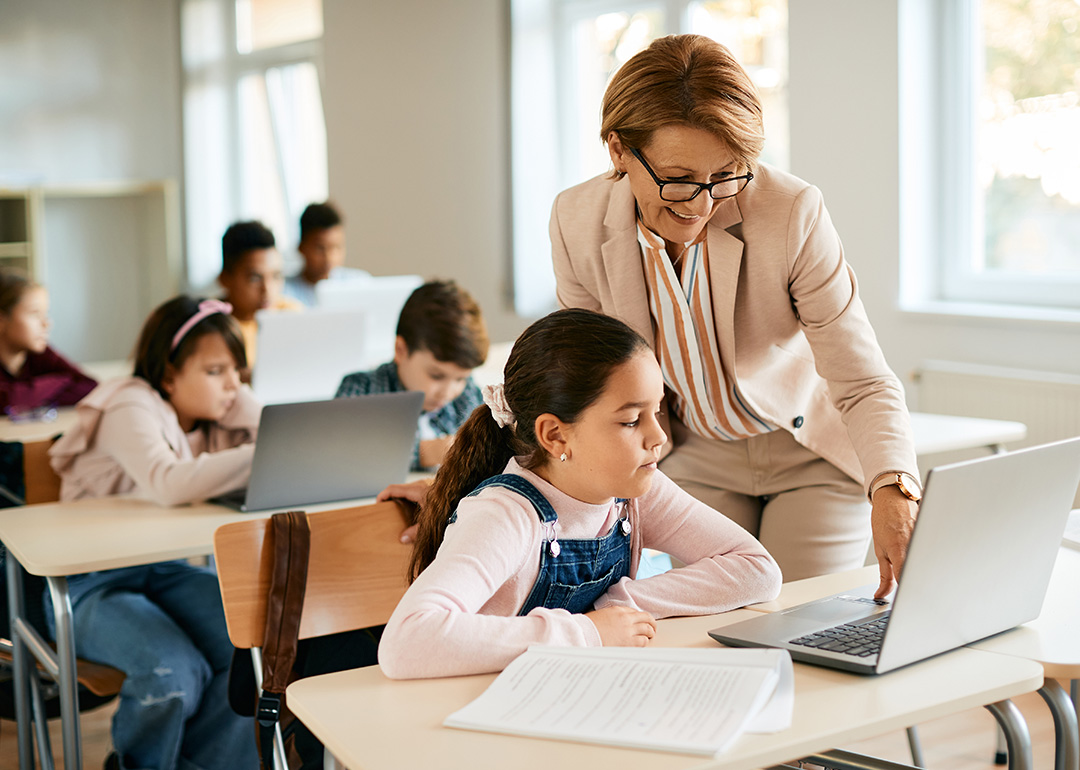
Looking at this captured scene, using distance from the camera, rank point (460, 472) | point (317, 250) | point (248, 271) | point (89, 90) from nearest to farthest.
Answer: point (460, 472) → point (248, 271) → point (317, 250) → point (89, 90)

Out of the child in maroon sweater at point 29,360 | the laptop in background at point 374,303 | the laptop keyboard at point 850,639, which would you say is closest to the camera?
the laptop keyboard at point 850,639

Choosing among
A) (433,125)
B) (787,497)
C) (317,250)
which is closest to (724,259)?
(787,497)

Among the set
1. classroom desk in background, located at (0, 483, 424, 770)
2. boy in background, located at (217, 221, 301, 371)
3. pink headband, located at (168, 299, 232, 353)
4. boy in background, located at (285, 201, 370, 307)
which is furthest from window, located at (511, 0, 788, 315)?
classroom desk in background, located at (0, 483, 424, 770)

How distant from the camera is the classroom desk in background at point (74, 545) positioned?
1.78 m

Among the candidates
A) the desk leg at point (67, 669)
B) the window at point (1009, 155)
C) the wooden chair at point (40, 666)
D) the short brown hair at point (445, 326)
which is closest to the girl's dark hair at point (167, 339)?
the wooden chair at point (40, 666)

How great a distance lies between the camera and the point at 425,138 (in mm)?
5410

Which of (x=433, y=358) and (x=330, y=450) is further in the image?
(x=433, y=358)

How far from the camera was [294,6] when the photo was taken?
21.8 ft

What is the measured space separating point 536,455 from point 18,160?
643cm

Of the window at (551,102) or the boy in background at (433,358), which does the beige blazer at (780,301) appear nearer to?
the boy in background at (433,358)

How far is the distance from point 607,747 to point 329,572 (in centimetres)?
70

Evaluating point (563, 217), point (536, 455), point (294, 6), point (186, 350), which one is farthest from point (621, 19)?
point (536, 455)

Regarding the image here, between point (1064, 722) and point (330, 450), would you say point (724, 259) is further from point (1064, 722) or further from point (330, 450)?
point (330, 450)

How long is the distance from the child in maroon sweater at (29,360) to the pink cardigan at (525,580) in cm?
249
